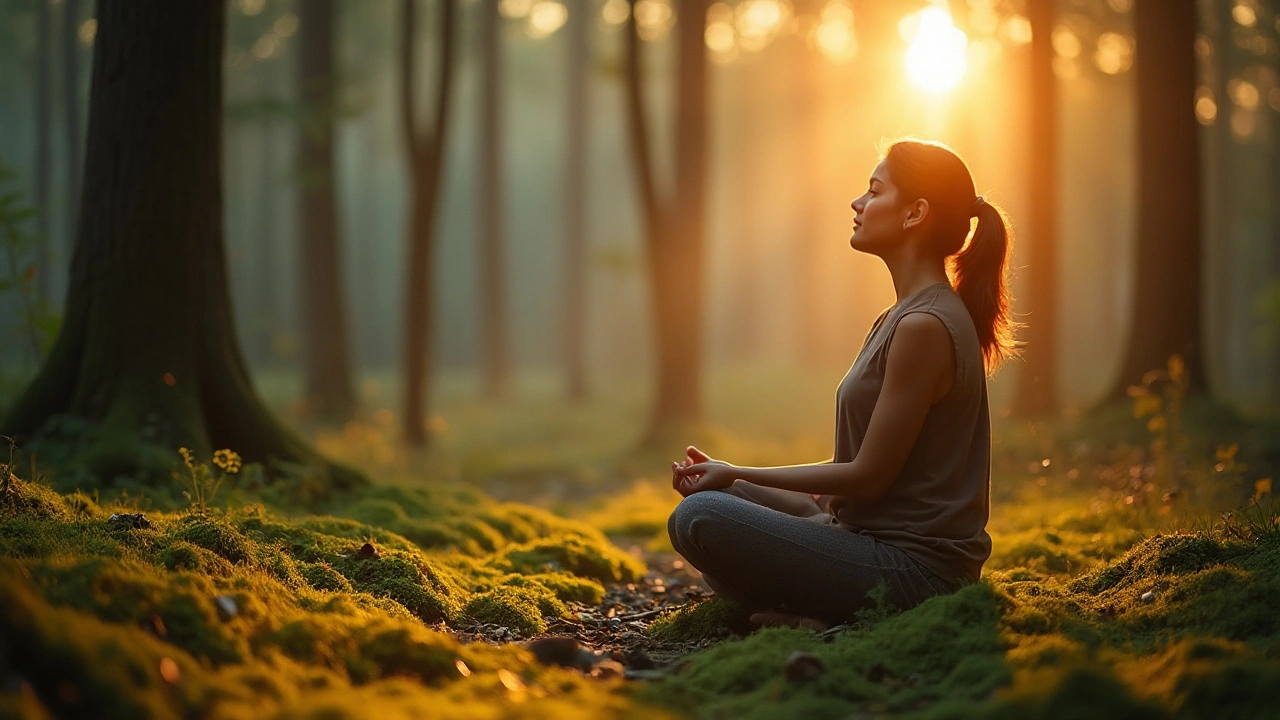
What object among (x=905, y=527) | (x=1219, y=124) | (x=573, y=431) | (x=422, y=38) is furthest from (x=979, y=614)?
(x=422, y=38)

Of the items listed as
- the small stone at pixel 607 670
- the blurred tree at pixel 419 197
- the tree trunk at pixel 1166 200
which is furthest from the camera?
the blurred tree at pixel 419 197

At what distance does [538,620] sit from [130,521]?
1.75 meters

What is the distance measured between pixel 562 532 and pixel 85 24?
59.7 ft

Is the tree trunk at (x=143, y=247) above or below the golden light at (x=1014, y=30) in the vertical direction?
below

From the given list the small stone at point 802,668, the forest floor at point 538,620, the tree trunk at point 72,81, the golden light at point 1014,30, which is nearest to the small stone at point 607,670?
the forest floor at point 538,620

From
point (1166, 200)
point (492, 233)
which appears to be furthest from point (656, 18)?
point (1166, 200)

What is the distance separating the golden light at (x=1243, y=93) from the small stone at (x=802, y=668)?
27227 mm

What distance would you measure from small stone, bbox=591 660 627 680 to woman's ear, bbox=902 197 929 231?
2.07 meters

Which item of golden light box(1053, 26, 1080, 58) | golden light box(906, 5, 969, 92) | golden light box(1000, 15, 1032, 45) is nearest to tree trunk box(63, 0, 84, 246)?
golden light box(906, 5, 969, 92)

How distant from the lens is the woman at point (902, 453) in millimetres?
3838

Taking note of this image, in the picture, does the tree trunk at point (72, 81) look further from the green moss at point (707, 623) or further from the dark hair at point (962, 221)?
the dark hair at point (962, 221)

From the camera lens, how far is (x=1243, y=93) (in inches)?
1196

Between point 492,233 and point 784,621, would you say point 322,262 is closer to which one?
point 492,233

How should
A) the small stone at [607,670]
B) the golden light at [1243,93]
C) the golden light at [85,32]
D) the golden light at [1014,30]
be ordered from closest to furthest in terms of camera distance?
the small stone at [607,670] → the golden light at [1014,30] → the golden light at [85,32] → the golden light at [1243,93]
